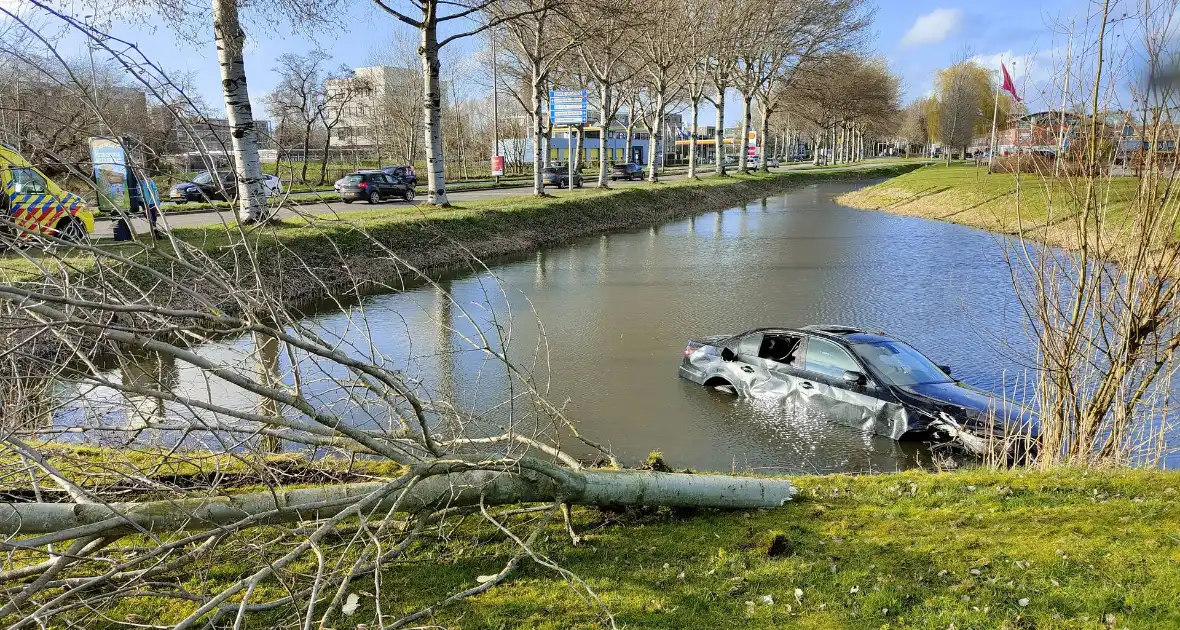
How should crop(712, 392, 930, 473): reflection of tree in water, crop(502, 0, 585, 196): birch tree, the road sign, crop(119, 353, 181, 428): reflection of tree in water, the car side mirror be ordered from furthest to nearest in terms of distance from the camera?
the road sign < crop(502, 0, 585, 196): birch tree < the car side mirror < crop(712, 392, 930, 473): reflection of tree in water < crop(119, 353, 181, 428): reflection of tree in water

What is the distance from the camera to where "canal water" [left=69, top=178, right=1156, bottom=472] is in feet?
29.8

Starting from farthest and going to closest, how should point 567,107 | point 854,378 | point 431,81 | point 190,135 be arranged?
point 567,107
point 431,81
point 854,378
point 190,135

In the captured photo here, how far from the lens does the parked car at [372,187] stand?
106ft

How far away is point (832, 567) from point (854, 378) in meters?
4.97

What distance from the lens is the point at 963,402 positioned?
8.80 m

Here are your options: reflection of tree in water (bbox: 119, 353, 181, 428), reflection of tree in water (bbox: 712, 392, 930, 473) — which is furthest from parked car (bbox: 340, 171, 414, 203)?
reflection of tree in water (bbox: 119, 353, 181, 428)

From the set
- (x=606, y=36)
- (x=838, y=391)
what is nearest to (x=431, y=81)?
(x=606, y=36)

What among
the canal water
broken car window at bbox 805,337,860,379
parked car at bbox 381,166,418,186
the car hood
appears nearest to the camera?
the car hood

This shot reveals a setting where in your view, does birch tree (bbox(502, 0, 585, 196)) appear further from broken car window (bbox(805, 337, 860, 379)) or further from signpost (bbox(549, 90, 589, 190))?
broken car window (bbox(805, 337, 860, 379))

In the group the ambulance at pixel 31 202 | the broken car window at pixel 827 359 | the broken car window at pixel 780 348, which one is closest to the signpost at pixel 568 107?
the broken car window at pixel 780 348

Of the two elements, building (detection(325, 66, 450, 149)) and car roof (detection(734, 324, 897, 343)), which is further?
building (detection(325, 66, 450, 149))

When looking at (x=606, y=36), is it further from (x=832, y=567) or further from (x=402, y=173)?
(x=832, y=567)

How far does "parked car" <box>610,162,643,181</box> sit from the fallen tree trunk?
169ft

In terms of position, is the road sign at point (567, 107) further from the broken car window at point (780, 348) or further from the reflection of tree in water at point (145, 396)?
the reflection of tree in water at point (145, 396)
